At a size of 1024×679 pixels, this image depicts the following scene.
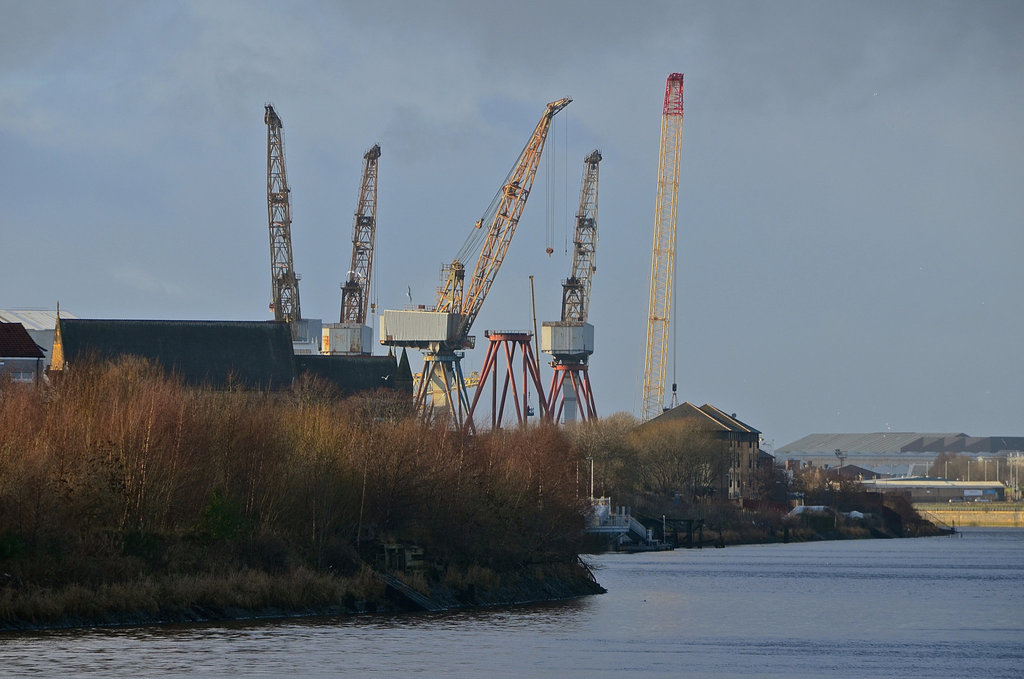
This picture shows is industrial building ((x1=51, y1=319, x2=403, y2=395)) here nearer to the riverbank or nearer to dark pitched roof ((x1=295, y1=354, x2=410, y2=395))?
dark pitched roof ((x1=295, y1=354, x2=410, y2=395))

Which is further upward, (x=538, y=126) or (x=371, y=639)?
(x=538, y=126)

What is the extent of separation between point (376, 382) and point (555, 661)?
255 feet

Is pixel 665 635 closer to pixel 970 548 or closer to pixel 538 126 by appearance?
pixel 970 548

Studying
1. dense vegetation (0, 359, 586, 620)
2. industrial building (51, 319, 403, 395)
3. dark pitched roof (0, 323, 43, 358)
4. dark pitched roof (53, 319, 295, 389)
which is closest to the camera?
dense vegetation (0, 359, 586, 620)

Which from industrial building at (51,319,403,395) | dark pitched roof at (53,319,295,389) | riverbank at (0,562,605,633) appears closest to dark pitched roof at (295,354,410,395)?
industrial building at (51,319,403,395)

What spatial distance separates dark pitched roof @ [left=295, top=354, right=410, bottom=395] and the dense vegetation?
155ft

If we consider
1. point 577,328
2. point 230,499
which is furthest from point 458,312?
point 230,499

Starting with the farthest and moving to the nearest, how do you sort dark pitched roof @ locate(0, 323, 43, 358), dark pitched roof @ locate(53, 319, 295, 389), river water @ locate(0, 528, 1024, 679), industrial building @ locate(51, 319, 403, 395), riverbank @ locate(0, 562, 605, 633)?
dark pitched roof @ locate(53, 319, 295, 389)
industrial building @ locate(51, 319, 403, 395)
dark pitched roof @ locate(0, 323, 43, 358)
riverbank @ locate(0, 562, 605, 633)
river water @ locate(0, 528, 1024, 679)

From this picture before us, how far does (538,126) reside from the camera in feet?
461

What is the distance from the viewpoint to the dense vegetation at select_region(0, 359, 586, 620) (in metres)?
49.1

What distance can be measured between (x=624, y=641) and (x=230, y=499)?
14556 mm

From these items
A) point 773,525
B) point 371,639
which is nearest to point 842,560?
point 773,525

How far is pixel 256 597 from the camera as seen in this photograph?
51.8 m

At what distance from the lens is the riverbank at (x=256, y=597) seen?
4662 cm
